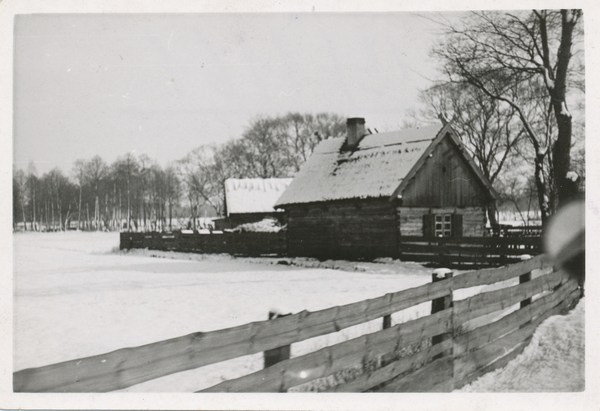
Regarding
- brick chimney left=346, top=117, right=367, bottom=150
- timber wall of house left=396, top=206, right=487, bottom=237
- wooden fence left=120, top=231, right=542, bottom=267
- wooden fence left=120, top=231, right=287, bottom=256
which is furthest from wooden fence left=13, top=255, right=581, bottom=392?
wooden fence left=120, top=231, right=287, bottom=256

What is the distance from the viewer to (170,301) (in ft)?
35.8

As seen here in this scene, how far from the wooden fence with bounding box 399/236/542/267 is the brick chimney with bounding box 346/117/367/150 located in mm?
6640

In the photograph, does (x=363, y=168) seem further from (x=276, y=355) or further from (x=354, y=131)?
(x=276, y=355)

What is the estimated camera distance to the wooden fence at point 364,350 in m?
2.71

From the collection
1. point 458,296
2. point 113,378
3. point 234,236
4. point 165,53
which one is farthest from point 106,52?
point 234,236

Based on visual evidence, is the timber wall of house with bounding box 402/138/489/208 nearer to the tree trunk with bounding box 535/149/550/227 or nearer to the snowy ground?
the tree trunk with bounding box 535/149/550/227

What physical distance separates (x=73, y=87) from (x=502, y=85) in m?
15.5

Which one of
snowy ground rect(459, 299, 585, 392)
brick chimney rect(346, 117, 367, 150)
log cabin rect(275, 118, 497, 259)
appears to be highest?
brick chimney rect(346, 117, 367, 150)

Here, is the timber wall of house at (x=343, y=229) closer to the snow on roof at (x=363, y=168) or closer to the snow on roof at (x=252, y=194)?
the snow on roof at (x=363, y=168)

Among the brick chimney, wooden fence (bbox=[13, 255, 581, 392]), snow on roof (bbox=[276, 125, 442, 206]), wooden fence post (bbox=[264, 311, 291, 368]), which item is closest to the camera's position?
wooden fence (bbox=[13, 255, 581, 392])

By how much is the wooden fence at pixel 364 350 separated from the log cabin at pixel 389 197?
12.2 m

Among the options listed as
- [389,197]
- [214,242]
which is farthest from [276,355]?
[214,242]

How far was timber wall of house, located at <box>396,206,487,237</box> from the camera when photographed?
19047 millimetres

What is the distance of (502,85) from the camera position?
58.1ft
